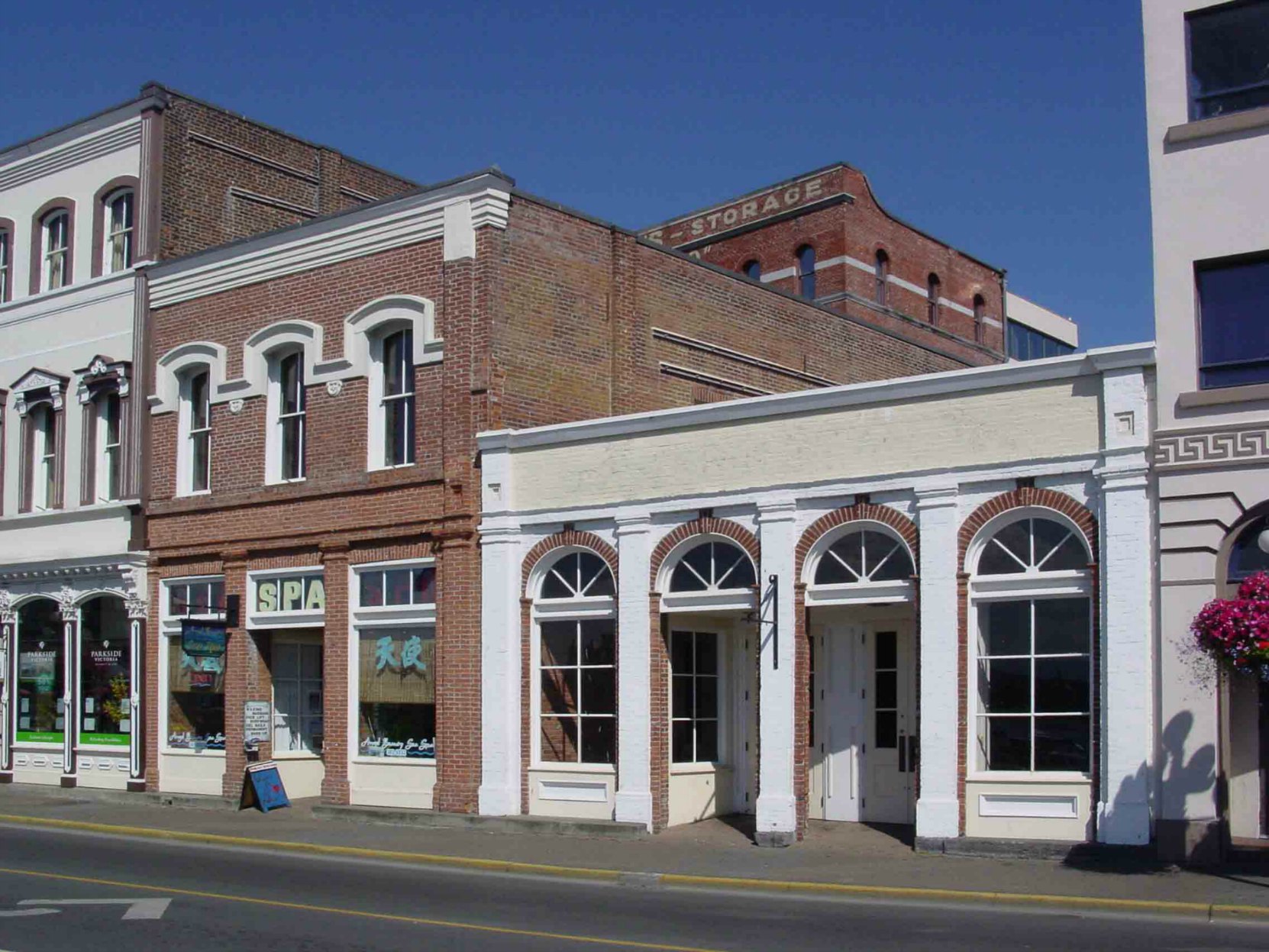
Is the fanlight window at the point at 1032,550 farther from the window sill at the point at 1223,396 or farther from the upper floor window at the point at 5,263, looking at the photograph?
the upper floor window at the point at 5,263

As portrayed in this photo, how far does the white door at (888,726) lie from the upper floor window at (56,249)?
16484mm

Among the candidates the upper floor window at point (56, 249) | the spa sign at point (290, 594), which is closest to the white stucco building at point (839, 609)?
the spa sign at point (290, 594)

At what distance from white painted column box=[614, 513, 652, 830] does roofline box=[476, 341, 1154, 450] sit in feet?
4.03

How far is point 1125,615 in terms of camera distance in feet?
50.9

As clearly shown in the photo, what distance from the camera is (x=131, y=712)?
25172mm

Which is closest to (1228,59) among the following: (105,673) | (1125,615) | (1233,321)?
(1233,321)

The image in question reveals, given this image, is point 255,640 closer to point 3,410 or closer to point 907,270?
point 3,410

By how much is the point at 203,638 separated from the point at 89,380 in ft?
19.0

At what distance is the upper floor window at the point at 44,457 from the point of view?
27.6 m

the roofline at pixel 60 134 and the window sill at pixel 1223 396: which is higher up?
the roofline at pixel 60 134

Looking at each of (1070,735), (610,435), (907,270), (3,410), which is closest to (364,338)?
(610,435)

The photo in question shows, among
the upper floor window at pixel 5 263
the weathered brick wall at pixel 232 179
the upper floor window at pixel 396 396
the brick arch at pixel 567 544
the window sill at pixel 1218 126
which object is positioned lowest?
the brick arch at pixel 567 544

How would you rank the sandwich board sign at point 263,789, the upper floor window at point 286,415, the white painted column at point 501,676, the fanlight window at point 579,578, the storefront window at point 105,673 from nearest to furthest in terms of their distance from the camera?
the fanlight window at point 579,578
the white painted column at point 501,676
the sandwich board sign at point 263,789
the upper floor window at point 286,415
the storefront window at point 105,673

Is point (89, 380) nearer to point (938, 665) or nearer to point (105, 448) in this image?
point (105, 448)
